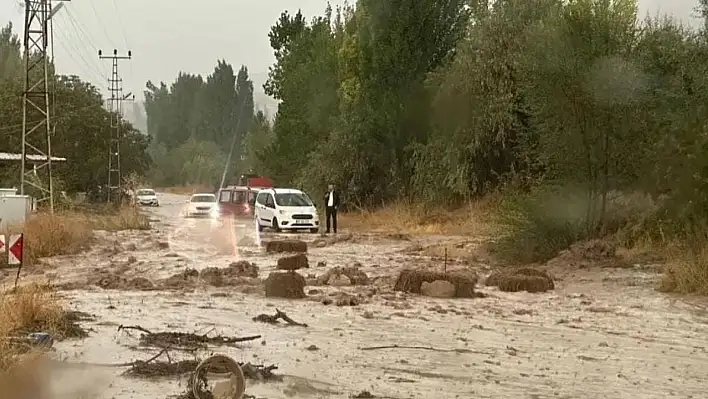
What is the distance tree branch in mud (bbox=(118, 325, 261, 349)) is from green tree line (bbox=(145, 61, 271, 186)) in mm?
96989

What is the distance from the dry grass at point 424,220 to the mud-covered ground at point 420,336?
46.2 ft

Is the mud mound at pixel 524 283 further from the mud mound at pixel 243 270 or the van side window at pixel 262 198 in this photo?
the van side window at pixel 262 198

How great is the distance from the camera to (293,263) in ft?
70.2

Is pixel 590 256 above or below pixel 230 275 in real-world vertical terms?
above

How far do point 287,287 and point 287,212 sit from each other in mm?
19371

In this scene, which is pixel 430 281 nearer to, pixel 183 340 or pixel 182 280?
pixel 182 280

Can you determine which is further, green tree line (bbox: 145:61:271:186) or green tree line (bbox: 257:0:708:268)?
green tree line (bbox: 145:61:271:186)

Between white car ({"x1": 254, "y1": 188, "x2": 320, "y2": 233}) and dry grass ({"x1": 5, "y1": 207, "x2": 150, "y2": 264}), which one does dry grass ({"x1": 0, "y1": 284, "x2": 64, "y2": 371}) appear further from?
white car ({"x1": 254, "y1": 188, "x2": 320, "y2": 233})

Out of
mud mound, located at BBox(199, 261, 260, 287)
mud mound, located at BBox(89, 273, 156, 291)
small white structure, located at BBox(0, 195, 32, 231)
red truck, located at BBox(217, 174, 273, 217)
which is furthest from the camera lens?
red truck, located at BBox(217, 174, 273, 217)

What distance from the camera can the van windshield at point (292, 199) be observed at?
118ft

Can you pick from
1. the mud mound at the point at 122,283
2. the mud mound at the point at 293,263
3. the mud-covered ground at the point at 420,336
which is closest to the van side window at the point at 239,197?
the mud-covered ground at the point at 420,336

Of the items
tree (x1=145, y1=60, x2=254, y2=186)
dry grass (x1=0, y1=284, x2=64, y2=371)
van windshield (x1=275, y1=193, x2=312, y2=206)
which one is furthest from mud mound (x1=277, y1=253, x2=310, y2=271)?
tree (x1=145, y1=60, x2=254, y2=186)

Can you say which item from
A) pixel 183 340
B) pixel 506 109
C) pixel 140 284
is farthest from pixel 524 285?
pixel 506 109

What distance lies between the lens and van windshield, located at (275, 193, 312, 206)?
1421 inches
